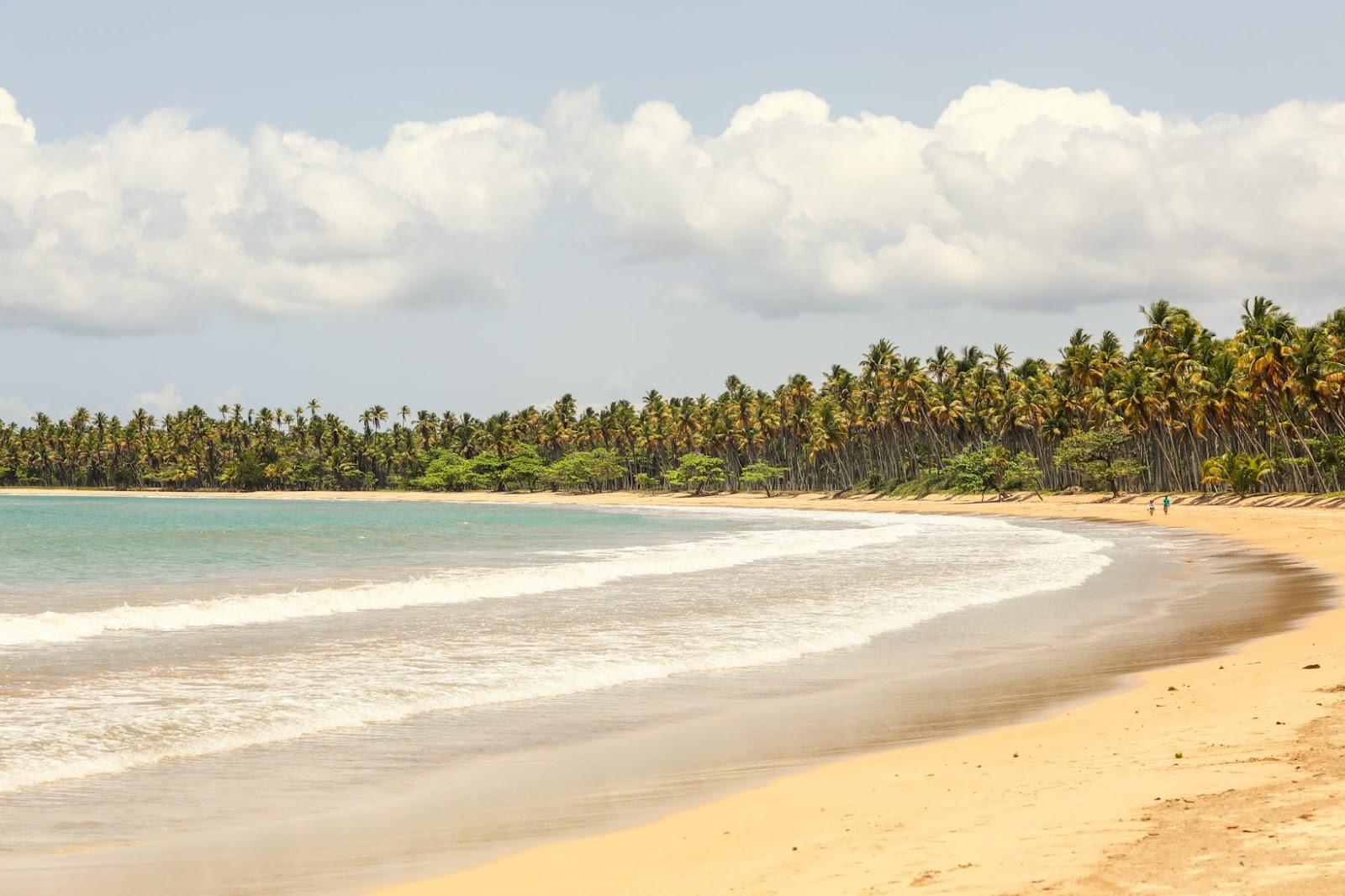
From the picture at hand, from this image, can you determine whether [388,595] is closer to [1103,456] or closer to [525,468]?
[1103,456]

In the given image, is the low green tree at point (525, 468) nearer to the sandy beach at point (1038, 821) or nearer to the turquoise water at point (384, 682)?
the turquoise water at point (384, 682)

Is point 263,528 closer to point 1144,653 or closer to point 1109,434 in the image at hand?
point 1144,653

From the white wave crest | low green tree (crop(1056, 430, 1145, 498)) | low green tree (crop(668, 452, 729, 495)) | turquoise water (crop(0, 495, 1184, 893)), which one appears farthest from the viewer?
low green tree (crop(668, 452, 729, 495))

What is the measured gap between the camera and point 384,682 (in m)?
15.7

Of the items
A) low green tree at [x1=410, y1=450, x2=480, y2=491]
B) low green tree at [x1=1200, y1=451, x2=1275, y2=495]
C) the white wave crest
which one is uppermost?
low green tree at [x1=410, y1=450, x2=480, y2=491]

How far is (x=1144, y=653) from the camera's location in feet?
58.5

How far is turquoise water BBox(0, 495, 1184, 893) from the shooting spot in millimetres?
8930

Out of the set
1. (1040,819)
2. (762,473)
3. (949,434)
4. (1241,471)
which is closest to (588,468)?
(762,473)

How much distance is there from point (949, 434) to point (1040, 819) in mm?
128575

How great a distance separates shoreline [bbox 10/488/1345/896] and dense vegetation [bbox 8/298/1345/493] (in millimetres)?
73478

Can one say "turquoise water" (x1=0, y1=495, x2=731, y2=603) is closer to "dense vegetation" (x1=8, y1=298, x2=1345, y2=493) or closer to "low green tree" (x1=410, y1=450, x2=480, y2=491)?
"dense vegetation" (x1=8, y1=298, x2=1345, y2=493)

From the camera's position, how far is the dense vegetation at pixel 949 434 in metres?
83.8

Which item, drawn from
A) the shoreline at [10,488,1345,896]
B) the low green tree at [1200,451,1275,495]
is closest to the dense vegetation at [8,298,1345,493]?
the low green tree at [1200,451,1275,495]

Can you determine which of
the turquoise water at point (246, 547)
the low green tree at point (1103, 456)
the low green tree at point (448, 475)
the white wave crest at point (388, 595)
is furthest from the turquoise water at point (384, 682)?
the low green tree at point (448, 475)
